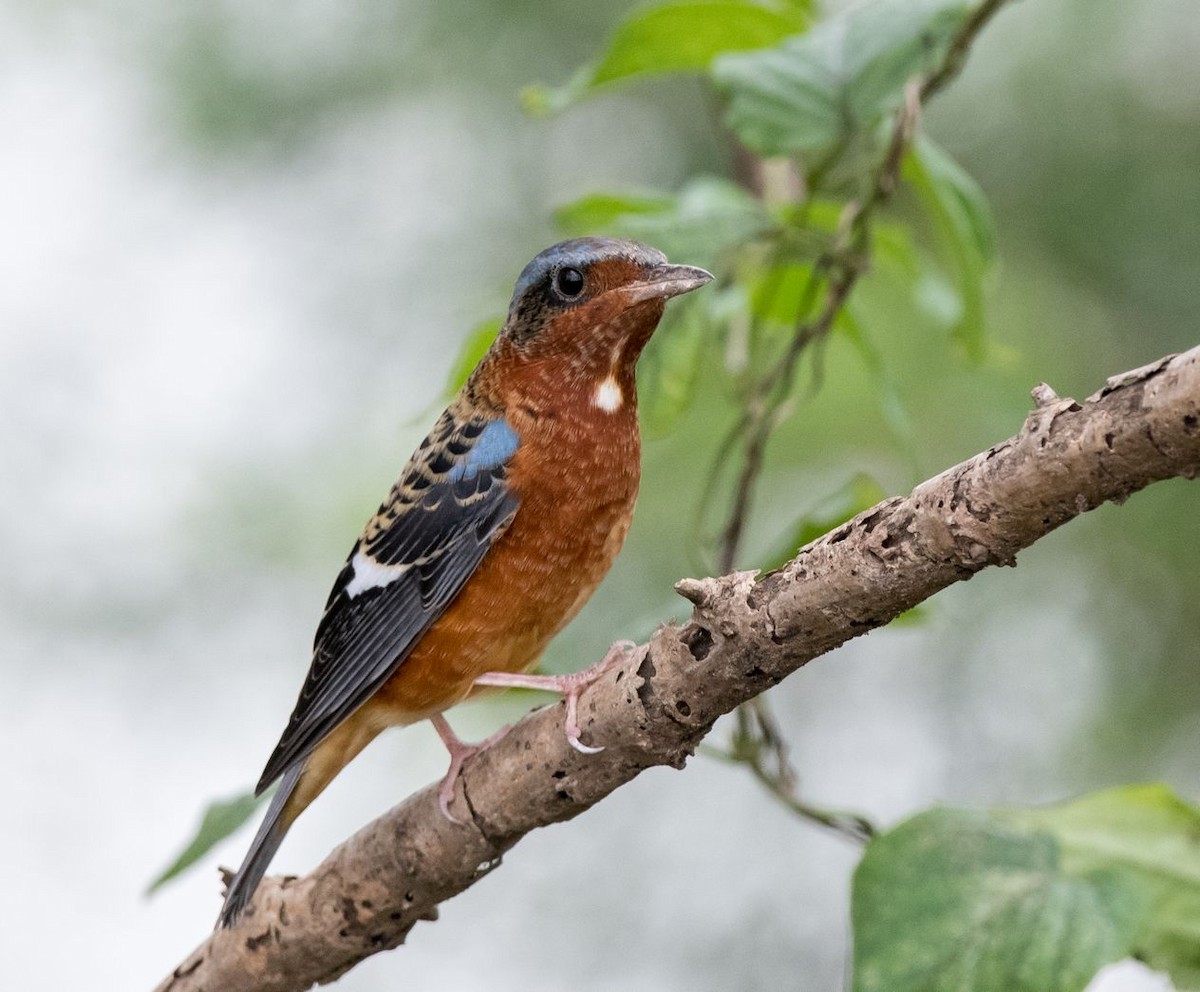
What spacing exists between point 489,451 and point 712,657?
1.26m

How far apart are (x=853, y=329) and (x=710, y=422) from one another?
207 cm

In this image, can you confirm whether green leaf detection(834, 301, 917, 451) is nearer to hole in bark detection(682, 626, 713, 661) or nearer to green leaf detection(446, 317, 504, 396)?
green leaf detection(446, 317, 504, 396)

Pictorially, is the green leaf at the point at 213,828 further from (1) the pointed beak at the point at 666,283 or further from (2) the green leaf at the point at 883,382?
(2) the green leaf at the point at 883,382

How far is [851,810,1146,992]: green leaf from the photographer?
2.66m

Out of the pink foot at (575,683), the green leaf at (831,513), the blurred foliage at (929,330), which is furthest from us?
the green leaf at (831,513)

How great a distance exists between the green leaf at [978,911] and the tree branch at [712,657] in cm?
46

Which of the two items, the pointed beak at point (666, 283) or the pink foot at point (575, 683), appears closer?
the pink foot at point (575, 683)

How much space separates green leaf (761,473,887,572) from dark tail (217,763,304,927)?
1283mm

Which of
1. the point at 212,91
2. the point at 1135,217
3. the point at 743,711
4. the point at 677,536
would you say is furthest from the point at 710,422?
the point at 212,91

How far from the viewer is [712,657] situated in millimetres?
2459

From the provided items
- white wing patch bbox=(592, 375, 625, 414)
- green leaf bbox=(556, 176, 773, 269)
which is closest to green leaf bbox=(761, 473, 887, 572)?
white wing patch bbox=(592, 375, 625, 414)

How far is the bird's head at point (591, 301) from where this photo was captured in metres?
3.43

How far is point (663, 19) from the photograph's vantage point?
11.3 ft

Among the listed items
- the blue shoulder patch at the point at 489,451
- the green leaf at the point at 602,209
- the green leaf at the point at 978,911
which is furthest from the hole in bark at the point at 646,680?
the green leaf at the point at 602,209
